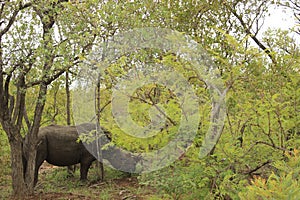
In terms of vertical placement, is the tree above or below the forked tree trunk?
above

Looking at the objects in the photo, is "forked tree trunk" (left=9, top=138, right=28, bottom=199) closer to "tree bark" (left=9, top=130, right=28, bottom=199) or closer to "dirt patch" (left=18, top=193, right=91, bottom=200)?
"tree bark" (left=9, top=130, right=28, bottom=199)

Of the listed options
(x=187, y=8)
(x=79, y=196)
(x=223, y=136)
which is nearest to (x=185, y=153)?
(x=223, y=136)

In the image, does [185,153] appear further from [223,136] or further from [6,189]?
[6,189]

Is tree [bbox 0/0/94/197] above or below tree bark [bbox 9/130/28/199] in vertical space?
above

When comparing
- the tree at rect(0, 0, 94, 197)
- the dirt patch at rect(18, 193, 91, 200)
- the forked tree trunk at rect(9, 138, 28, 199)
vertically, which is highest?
the tree at rect(0, 0, 94, 197)

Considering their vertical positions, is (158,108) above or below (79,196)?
above

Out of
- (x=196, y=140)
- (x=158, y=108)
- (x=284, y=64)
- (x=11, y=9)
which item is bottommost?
(x=196, y=140)

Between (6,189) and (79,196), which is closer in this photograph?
(79,196)

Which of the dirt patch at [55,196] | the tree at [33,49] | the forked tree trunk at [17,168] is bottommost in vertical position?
the dirt patch at [55,196]

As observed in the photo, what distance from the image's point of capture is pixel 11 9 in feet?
24.5

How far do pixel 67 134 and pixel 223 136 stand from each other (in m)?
6.30

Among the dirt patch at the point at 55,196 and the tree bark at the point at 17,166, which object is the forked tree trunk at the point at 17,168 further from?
the dirt patch at the point at 55,196

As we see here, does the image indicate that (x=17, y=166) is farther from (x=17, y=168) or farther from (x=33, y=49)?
(x=33, y=49)

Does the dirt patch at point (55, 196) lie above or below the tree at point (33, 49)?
below
